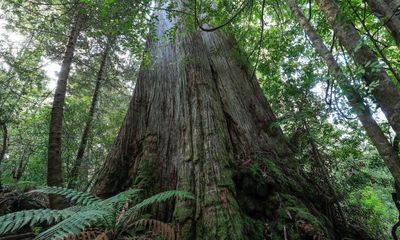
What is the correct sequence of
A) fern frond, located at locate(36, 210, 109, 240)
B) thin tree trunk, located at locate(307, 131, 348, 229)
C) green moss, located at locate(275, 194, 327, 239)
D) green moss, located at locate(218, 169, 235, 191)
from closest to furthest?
1. fern frond, located at locate(36, 210, 109, 240)
2. green moss, located at locate(275, 194, 327, 239)
3. green moss, located at locate(218, 169, 235, 191)
4. thin tree trunk, located at locate(307, 131, 348, 229)

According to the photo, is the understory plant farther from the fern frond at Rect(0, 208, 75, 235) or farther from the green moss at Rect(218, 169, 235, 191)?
the green moss at Rect(218, 169, 235, 191)

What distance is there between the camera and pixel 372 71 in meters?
1.96

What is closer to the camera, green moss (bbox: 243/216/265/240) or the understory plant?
the understory plant

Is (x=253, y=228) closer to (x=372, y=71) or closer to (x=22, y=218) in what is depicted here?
(x=372, y=71)

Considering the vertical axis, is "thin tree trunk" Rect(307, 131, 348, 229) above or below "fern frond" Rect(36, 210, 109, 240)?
above

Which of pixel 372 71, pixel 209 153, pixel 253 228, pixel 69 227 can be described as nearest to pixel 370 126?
pixel 372 71

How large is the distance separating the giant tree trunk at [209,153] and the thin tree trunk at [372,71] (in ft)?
3.75

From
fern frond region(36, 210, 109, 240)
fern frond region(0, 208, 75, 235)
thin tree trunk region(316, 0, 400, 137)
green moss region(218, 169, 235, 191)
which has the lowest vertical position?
fern frond region(36, 210, 109, 240)

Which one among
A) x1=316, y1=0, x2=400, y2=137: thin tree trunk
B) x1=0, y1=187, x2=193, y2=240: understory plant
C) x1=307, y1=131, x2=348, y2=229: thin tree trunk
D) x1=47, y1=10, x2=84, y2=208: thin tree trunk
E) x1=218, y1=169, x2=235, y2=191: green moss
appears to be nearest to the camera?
x1=0, y1=187, x2=193, y2=240: understory plant

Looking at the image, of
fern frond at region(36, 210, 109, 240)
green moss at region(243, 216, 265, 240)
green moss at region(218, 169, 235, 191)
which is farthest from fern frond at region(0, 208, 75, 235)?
green moss at region(243, 216, 265, 240)

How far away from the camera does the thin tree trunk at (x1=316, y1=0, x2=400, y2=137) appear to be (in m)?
1.98

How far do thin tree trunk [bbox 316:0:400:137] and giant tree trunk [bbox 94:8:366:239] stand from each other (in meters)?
1.14

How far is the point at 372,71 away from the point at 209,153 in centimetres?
164

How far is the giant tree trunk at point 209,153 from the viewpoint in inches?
92.4
